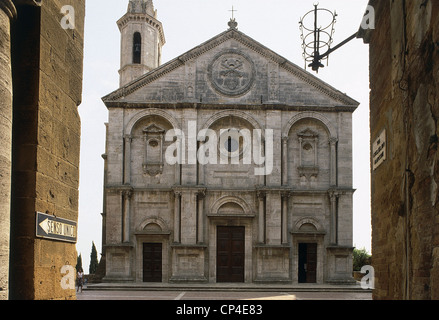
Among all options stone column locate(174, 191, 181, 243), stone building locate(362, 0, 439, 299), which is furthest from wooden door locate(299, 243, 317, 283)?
stone building locate(362, 0, 439, 299)

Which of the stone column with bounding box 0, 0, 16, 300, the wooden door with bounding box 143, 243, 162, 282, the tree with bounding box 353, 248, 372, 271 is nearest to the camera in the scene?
the stone column with bounding box 0, 0, 16, 300

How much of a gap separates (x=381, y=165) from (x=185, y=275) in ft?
69.2

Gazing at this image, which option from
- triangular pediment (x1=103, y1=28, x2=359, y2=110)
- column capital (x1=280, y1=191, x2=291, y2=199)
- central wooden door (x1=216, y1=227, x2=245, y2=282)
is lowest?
central wooden door (x1=216, y1=227, x2=245, y2=282)

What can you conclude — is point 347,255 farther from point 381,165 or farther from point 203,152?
point 381,165

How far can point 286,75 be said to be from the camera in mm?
30531

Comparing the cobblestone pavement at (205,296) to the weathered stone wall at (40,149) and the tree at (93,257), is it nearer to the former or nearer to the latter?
the weathered stone wall at (40,149)

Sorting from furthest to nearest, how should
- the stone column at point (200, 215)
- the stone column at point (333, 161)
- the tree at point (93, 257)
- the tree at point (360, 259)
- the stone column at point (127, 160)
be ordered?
the tree at point (93, 257) < the tree at point (360, 259) < the stone column at point (333, 161) < the stone column at point (127, 160) < the stone column at point (200, 215)

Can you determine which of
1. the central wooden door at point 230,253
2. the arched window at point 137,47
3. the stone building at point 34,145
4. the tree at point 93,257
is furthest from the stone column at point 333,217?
the stone building at point 34,145

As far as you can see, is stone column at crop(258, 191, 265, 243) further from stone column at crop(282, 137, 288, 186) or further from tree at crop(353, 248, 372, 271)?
tree at crop(353, 248, 372, 271)

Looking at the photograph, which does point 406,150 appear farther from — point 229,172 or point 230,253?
point 230,253

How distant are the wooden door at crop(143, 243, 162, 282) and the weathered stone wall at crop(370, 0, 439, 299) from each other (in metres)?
21.3

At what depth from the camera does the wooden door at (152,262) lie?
28.9 m

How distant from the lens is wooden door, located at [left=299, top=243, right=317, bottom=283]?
29.0 m

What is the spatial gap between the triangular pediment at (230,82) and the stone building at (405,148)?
21129 mm
